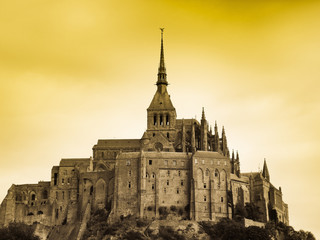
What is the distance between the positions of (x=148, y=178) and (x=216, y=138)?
16115 millimetres

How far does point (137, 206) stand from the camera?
120 m

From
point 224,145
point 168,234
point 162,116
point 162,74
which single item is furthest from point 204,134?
point 168,234

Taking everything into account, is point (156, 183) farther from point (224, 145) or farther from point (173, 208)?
point (224, 145)

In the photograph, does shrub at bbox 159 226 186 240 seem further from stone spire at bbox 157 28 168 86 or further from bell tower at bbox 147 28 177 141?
stone spire at bbox 157 28 168 86

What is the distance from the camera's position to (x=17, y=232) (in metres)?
122

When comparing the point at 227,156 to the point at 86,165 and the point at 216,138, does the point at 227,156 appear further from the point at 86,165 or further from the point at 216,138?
the point at 86,165

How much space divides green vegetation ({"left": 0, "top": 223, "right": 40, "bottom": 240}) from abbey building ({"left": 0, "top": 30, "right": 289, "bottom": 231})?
272 centimetres

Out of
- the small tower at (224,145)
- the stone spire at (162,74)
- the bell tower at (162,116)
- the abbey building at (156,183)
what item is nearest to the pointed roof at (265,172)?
the abbey building at (156,183)

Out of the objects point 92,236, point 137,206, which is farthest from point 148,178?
point 92,236

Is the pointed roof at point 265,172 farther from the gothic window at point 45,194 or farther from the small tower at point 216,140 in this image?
the gothic window at point 45,194

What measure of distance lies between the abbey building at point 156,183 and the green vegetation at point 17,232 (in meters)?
2.72

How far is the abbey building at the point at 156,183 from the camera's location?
397 feet

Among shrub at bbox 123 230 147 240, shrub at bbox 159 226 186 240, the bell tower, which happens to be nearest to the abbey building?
the bell tower

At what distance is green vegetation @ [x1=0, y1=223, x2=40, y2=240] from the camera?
120019 mm
